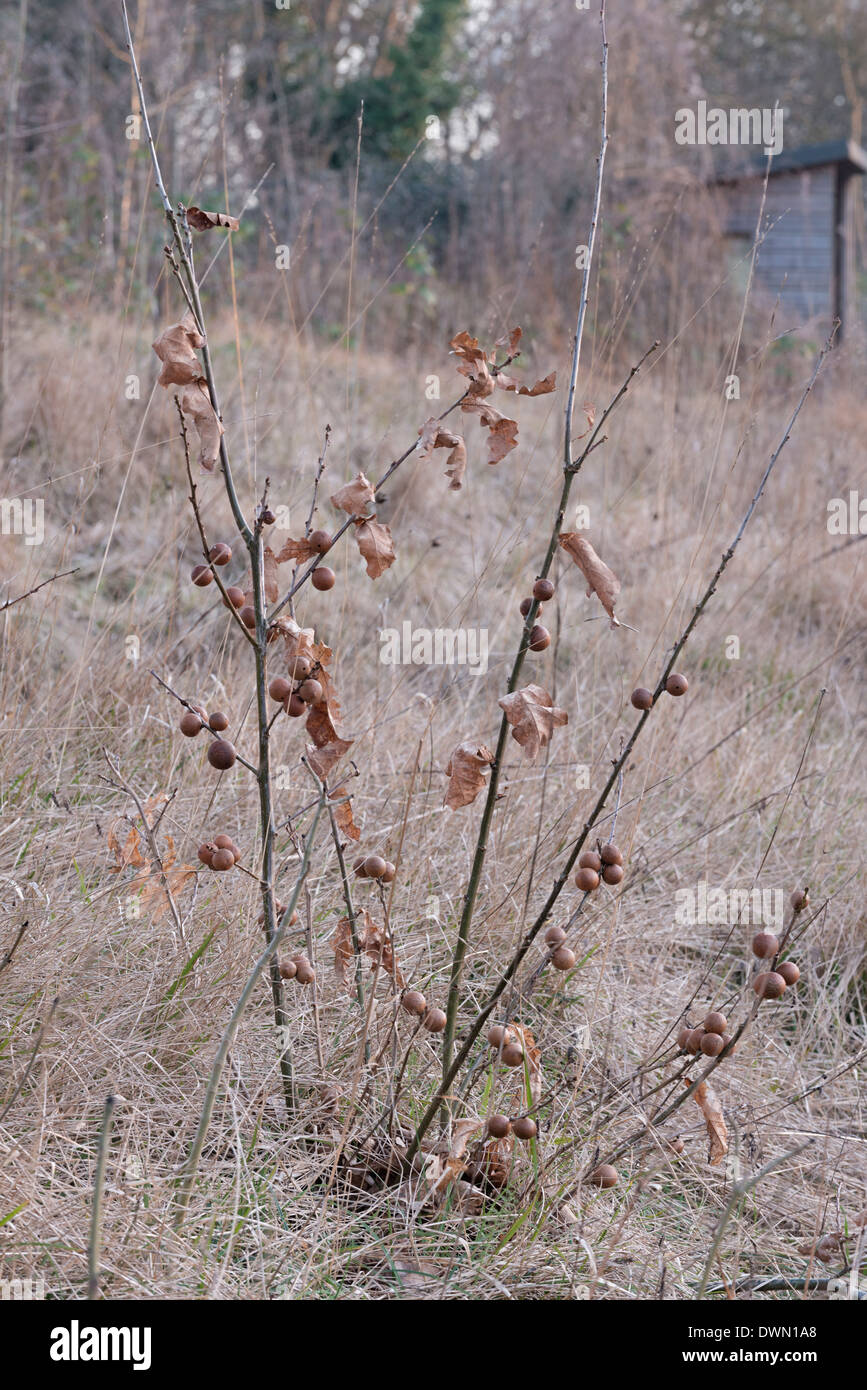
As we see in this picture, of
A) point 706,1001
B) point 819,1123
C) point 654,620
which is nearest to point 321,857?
point 706,1001

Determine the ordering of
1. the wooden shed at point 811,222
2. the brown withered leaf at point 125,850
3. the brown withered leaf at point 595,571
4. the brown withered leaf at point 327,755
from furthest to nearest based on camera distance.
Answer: the wooden shed at point 811,222 → the brown withered leaf at point 125,850 → the brown withered leaf at point 327,755 → the brown withered leaf at point 595,571

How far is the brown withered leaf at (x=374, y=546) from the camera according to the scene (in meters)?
1.31

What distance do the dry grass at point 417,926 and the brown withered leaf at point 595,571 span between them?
40cm

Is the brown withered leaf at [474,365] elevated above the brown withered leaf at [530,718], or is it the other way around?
the brown withered leaf at [474,365]

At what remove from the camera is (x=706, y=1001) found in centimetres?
220

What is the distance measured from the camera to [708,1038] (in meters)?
1.33

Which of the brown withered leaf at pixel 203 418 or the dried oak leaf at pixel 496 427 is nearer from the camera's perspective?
the brown withered leaf at pixel 203 418

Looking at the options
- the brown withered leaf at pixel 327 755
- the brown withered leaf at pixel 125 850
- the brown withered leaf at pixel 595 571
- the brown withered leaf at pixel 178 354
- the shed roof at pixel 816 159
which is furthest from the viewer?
the shed roof at pixel 816 159

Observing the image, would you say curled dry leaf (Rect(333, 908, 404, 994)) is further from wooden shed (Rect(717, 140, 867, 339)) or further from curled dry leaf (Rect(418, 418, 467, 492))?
wooden shed (Rect(717, 140, 867, 339))

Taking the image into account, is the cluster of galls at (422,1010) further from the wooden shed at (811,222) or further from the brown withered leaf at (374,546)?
the wooden shed at (811,222)

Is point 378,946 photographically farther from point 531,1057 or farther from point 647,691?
point 647,691

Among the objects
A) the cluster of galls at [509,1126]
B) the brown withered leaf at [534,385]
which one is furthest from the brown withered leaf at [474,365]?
the cluster of galls at [509,1126]

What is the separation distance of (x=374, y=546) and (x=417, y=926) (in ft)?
3.26
